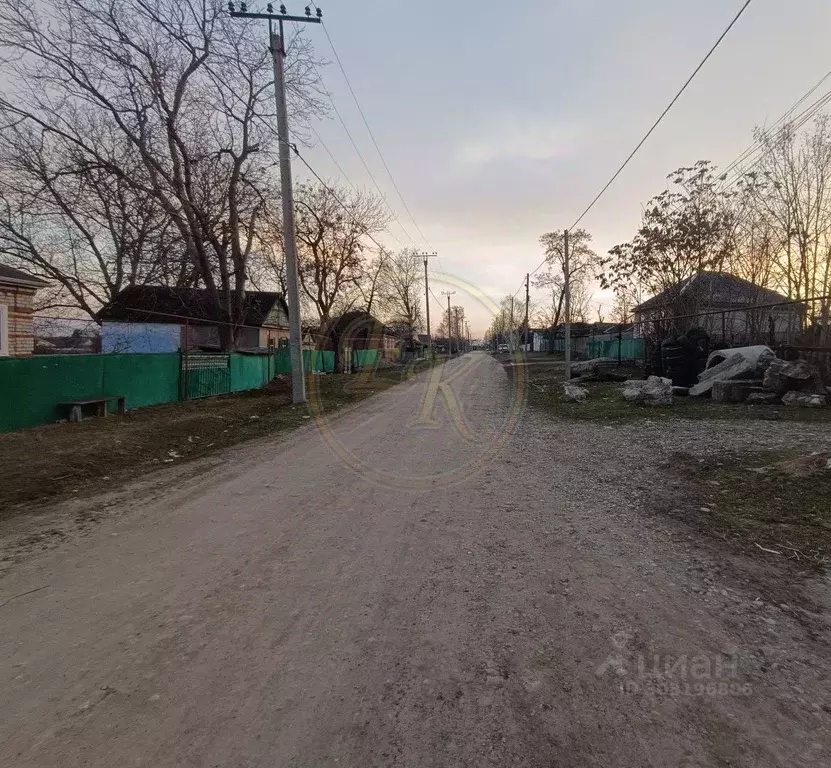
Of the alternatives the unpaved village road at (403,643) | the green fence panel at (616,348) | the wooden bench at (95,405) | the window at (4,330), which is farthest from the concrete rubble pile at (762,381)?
the window at (4,330)

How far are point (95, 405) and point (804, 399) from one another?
1548cm

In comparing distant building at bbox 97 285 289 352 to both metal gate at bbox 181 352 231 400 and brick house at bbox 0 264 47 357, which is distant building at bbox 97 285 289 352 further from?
metal gate at bbox 181 352 231 400

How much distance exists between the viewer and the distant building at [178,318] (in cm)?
2257

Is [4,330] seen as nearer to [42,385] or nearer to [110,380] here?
[110,380]

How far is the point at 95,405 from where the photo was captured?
10.4 m

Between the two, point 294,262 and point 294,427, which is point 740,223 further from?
point 294,427

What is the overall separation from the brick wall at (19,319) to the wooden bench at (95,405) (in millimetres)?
5147

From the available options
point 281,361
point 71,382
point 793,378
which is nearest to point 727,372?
point 793,378

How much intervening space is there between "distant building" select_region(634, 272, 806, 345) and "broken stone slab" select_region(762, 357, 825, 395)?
3.29 meters

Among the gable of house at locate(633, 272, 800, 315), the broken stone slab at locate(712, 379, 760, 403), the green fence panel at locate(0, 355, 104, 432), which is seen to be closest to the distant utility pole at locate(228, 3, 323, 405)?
the green fence panel at locate(0, 355, 104, 432)

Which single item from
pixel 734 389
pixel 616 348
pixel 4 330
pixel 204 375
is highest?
pixel 4 330

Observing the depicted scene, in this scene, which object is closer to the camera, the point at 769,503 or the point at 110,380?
the point at 769,503

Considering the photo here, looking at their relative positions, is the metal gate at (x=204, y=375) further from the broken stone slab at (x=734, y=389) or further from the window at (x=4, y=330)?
the broken stone slab at (x=734, y=389)

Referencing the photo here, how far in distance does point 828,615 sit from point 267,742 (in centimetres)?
308
